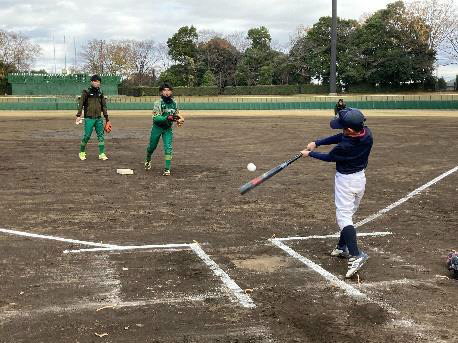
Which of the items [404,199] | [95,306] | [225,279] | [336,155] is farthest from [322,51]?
[95,306]

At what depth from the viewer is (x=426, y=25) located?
197ft

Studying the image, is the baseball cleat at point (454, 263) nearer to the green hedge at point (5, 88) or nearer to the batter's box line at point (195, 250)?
the batter's box line at point (195, 250)

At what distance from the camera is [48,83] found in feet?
164

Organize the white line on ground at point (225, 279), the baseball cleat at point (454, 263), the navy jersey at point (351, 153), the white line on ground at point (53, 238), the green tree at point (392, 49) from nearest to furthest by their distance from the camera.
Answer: the white line on ground at point (225, 279)
the baseball cleat at point (454, 263)
the navy jersey at point (351, 153)
the white line on ground at point (53, 238)
the green tree at point (392, 49)

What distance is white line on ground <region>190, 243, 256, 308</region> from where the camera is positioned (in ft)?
16.9

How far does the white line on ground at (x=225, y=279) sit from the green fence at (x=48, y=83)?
46045 millimetres

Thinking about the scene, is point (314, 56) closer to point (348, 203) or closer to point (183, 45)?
point (183, 45)

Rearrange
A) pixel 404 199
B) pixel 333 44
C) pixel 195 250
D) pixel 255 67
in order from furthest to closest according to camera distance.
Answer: pixel 255 67 → pixel 333 44 → pixel 404 199 → pixel 195 250

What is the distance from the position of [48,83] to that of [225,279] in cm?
4884

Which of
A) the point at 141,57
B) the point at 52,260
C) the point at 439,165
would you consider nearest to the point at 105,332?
the point at 52,260

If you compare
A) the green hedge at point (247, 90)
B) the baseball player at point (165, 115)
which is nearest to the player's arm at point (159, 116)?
the baseball player at point (165, 115)

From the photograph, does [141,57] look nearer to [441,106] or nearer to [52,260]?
[441,106]

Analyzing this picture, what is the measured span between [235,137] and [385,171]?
30.1 feet

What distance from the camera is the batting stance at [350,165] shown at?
5.85m
